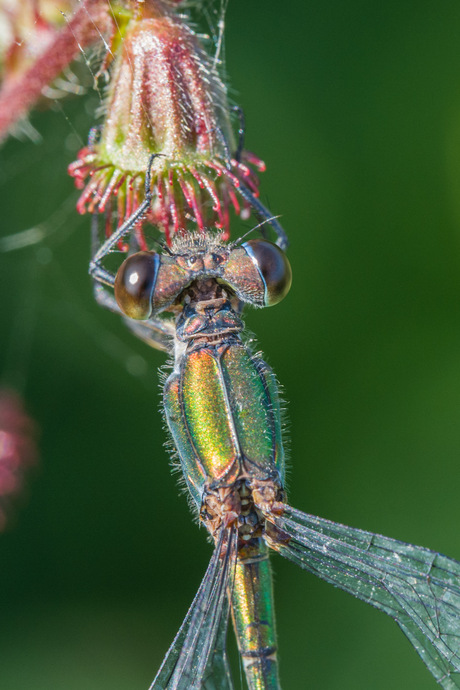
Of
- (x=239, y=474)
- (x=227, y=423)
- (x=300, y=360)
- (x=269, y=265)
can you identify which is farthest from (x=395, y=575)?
(x=300, y=360)

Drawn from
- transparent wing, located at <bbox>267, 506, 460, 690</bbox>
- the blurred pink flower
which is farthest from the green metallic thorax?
the blurred pink flower

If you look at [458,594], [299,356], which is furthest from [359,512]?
[458,594]

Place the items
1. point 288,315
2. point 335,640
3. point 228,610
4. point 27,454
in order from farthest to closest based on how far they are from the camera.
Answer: point 288,315 → point 335,640 → point 27,454 → point 228,610

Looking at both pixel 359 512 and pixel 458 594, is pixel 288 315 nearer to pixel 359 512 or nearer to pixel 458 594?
pixel 359 512

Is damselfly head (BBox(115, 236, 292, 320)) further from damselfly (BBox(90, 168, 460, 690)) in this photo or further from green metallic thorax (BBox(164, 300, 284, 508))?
green metallic thorax (BBox(164, 300, 284, 508))

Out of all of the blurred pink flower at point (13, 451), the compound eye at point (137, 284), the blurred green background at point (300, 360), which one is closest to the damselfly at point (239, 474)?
the compound eye at point (137, 284)

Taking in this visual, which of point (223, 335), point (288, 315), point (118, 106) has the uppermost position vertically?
point (288, 315)

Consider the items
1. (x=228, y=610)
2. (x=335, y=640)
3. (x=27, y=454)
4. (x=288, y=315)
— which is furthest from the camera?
(x=288, y=315)

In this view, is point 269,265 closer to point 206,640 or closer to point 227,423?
point 227,423
